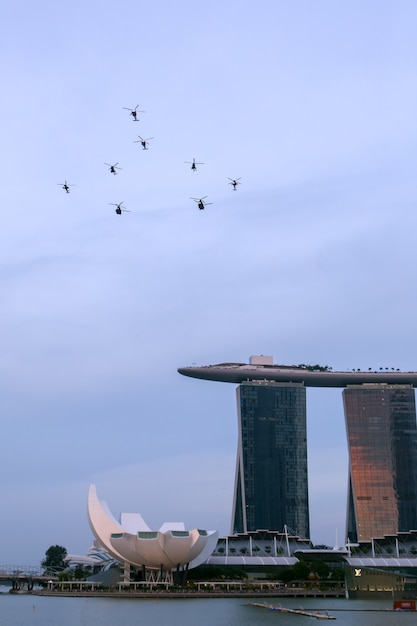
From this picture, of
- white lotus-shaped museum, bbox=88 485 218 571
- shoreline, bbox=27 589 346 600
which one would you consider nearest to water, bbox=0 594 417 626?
shoreline, bbox=27 589 346 600

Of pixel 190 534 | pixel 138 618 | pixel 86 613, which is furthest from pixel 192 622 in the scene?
pixel 190 534

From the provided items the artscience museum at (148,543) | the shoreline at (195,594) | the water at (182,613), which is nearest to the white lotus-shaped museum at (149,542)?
the artscience museum at (148,543)

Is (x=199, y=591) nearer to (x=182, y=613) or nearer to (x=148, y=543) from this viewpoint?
(x=148, y=543)

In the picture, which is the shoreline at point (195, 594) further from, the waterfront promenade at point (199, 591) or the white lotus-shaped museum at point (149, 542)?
the white lotus-shaped museum at point (149, 542)

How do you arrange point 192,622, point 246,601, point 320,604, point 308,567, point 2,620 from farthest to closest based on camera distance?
1. point 308,567
2. point 246,601
3. point 320,604
4. point 2,620
5. point 192,622

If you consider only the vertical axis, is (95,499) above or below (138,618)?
above

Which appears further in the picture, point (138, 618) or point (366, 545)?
point (366, 545)

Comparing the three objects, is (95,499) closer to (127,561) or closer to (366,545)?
(127,561)
